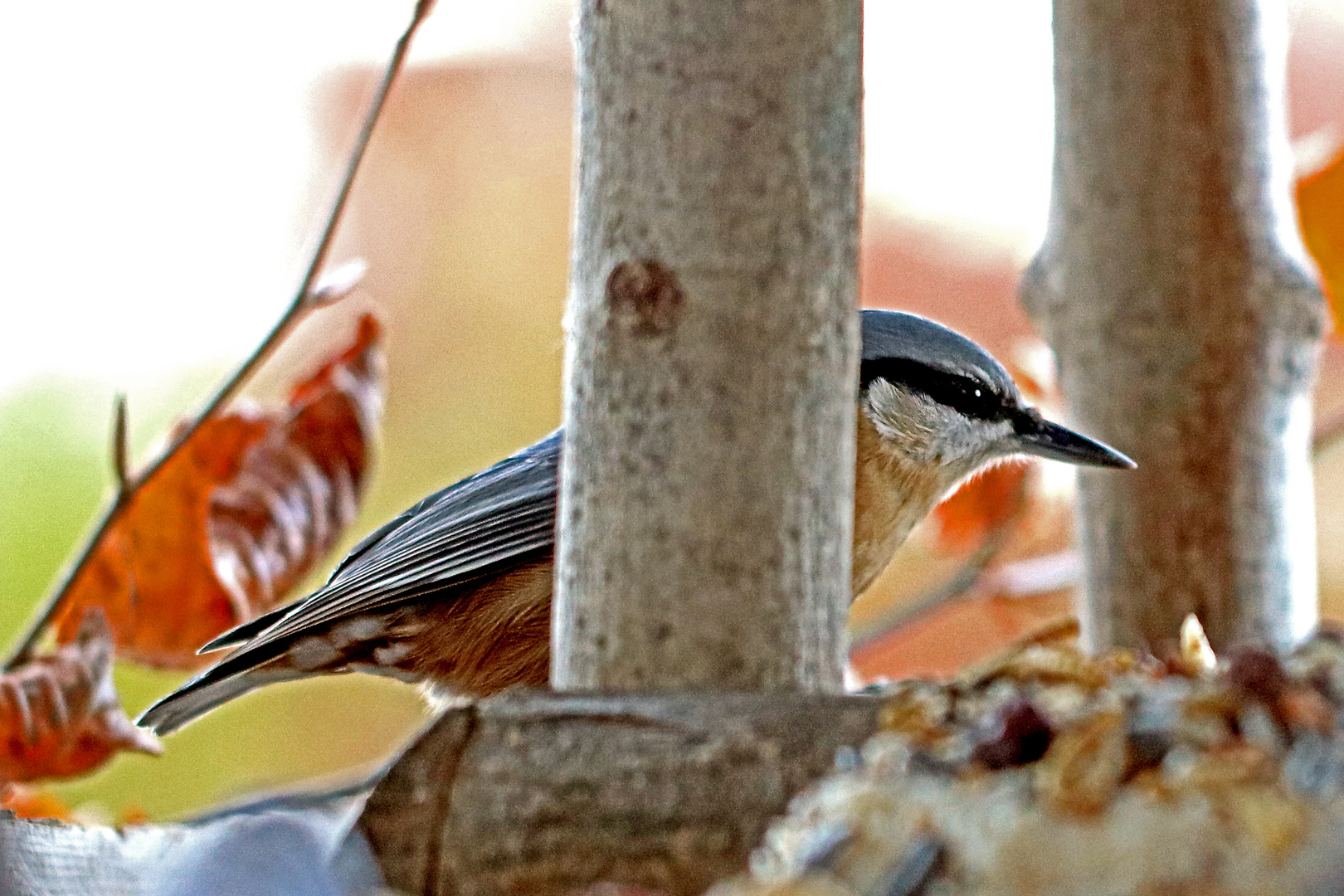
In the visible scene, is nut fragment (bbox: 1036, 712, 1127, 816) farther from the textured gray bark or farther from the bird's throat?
the bird's throat

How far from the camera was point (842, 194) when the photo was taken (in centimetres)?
88

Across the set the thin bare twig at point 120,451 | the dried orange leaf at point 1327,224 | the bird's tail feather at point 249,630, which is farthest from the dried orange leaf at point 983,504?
the thin bare twig at point 120,451

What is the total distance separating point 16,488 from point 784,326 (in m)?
2.34

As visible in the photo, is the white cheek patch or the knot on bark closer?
the knot on bark

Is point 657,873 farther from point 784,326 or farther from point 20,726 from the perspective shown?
point 20,726

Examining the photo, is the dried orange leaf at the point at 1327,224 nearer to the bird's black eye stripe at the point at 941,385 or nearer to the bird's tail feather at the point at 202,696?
the bird's black eye stripe at the point at 941,385

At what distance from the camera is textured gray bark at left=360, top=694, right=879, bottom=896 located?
27.9 inches

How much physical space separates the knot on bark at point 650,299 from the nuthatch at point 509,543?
588 mm

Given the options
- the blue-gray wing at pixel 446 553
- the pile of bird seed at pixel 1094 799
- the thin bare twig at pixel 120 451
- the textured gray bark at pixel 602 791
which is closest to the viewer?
the pile of bird seed at pixel 1094 799

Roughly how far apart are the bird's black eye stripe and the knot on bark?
80cm

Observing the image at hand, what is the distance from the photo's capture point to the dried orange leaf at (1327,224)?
169cm

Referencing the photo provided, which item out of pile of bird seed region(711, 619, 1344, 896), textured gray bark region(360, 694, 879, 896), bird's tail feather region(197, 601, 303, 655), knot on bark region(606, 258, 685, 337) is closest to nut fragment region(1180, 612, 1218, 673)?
pile of bird seed region(711, 619, 1344, 896)

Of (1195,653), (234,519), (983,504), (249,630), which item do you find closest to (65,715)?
(249,630)

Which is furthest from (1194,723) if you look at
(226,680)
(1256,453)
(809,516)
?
(226,680)
